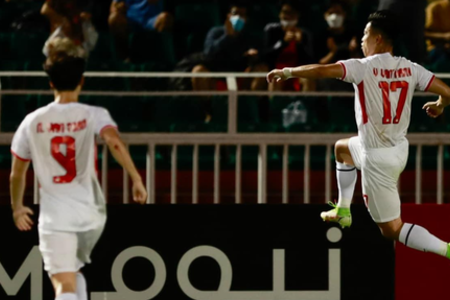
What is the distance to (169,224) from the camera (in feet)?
27.3

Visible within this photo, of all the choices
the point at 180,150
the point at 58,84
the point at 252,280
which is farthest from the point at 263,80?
the point at 58,84

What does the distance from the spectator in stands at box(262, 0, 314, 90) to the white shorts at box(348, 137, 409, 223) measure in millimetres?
3788

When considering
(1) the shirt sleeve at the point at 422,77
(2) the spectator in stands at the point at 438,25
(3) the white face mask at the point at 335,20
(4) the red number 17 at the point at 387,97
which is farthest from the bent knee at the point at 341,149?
(2) the spectator in stands at the point at 438,25

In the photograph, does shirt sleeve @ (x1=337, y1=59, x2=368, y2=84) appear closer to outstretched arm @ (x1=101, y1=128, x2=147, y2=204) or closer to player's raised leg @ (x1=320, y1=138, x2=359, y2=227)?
player's raised leg @ (x1=320, y1=138, x2=359, y2=227)

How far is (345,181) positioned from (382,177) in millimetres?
365

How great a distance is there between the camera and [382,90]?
758 cm

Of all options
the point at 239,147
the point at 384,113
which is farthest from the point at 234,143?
the point at 384,113

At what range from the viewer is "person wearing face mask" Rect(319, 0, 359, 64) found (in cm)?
1176

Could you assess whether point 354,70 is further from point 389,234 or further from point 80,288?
point 80,288

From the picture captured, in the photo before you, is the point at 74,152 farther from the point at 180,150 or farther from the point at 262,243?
the point at 180,150

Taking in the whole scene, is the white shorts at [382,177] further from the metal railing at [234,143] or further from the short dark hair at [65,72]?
the short dark hair at [65,72]

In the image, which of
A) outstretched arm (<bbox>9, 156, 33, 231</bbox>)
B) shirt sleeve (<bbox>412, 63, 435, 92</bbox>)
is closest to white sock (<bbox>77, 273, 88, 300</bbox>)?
outstretched arm (<bbox>9, 156, 33, 231</bbox>)

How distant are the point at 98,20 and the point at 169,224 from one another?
4847 mm

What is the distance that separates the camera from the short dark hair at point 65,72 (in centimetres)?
643
